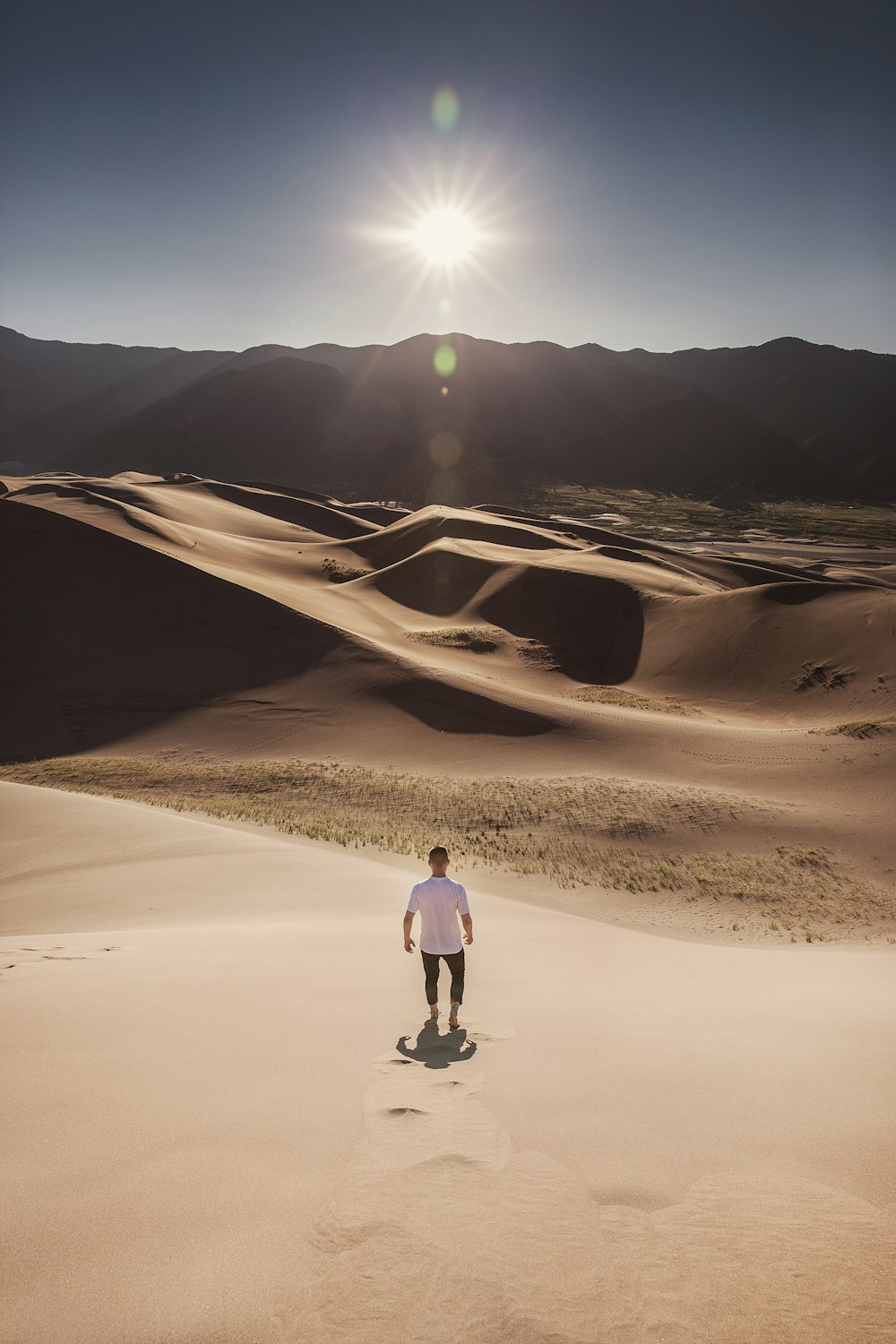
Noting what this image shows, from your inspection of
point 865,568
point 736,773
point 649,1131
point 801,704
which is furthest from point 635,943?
point 865,568

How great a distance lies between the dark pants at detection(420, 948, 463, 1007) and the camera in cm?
501

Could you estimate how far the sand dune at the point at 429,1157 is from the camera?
231 cm

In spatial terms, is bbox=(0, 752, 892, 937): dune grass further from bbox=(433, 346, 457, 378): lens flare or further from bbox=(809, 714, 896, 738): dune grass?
bbox=(433, 346, 457, 378): lens flare

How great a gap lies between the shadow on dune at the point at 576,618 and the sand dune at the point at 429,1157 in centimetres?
2667

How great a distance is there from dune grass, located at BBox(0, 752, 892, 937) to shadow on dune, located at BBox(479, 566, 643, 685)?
51.4ft

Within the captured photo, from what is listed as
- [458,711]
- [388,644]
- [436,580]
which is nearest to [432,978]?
[458,711]

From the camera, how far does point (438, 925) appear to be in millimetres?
5152

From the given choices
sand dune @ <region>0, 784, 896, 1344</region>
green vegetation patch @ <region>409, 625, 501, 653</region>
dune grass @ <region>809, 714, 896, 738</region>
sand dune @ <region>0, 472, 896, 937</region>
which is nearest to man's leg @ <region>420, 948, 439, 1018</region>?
sand dune @ <region>0, 784, 896, 1344</region>

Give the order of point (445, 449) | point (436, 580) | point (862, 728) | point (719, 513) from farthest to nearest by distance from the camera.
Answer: point (445, 449), point (719, 513), point (436, 580), point (862, 728)

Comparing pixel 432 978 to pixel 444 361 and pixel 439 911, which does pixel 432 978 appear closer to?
pixel 439 911

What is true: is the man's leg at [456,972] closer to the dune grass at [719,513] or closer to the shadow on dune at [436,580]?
the shadow on dune at [436,580]

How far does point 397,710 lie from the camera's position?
74.1 ft

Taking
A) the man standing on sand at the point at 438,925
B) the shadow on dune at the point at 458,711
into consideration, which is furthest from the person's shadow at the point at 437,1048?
the shadow on dune at the point at 458,711

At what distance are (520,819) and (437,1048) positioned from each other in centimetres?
1080
